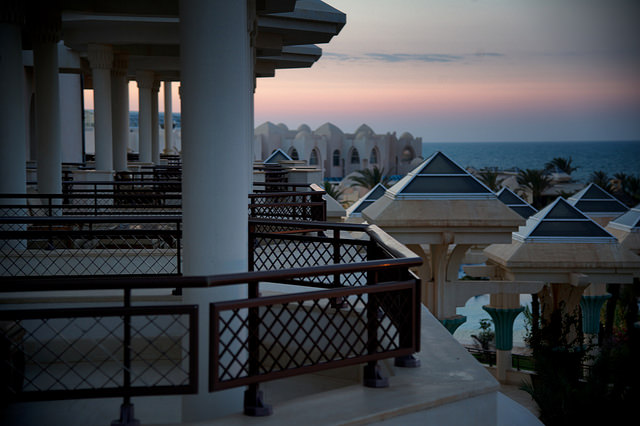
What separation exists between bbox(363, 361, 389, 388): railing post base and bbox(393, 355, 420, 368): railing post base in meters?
0.40

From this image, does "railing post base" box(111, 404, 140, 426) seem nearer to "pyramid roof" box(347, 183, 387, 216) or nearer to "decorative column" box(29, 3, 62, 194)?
"decorative column" box(29, 3, 62, 194)

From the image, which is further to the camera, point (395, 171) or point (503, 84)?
point (503, 84)

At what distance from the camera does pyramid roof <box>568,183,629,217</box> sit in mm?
22781

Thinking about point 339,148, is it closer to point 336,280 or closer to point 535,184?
point 535,184

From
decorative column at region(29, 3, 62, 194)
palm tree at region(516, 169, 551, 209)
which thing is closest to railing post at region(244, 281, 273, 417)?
decorative column at region(29, 3, 62, 194)

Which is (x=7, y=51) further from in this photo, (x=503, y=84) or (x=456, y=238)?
(x=503, y=84)

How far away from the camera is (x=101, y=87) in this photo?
17.9m

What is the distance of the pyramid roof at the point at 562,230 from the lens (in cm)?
1559

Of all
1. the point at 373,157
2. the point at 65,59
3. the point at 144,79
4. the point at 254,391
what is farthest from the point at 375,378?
the point at 373,157

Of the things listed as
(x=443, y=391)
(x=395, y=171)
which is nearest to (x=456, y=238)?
(x=443, y=391)

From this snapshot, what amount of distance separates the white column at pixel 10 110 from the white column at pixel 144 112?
12411 millimetres

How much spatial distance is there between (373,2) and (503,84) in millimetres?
45883

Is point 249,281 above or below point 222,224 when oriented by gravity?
below

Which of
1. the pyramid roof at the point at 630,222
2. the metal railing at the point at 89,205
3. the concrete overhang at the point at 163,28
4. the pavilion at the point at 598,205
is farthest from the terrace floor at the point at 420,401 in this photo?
A: the pavilion at the point at 598,205
